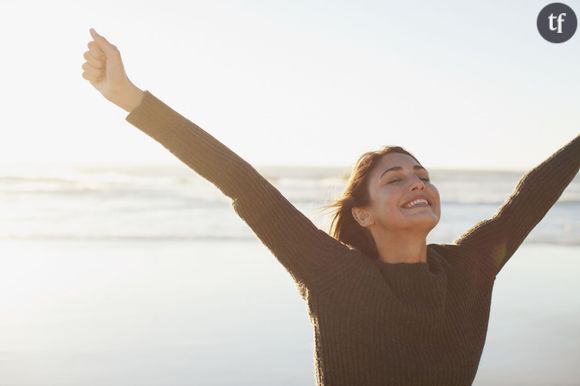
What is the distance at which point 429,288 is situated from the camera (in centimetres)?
268

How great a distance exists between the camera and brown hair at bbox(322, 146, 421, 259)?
9.77 feet

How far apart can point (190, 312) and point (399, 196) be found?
386 centimetres

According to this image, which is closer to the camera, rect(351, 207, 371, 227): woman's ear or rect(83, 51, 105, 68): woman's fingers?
rect(83, 51, 105, 68): woman's fingers

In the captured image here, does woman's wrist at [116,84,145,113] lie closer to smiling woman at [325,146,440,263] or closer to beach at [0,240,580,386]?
smiling woman at [325,146,440,263]

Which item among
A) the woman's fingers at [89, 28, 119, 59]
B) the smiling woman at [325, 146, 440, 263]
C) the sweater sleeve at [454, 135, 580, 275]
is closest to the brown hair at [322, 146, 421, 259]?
the smiling woman at [325, 146, 440, 263]

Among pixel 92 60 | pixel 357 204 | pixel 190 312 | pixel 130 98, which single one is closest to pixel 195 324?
pixel 190 312

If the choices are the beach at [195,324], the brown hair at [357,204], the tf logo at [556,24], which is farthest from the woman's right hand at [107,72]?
the tf logo at [556,24]

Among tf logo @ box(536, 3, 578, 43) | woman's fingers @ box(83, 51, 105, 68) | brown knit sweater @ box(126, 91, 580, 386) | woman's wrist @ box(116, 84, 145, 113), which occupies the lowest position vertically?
brown knit sweater @ box(126, 91, 580, 386)

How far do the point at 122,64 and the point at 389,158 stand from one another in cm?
115

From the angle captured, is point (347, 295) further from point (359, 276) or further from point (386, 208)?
point (386, 208)

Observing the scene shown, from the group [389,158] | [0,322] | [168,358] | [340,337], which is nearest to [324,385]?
[340,337]

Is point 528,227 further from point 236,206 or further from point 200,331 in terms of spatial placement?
point 200,331

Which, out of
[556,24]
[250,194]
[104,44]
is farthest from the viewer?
[556,24]

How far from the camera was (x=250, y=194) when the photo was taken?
2.55 metres
